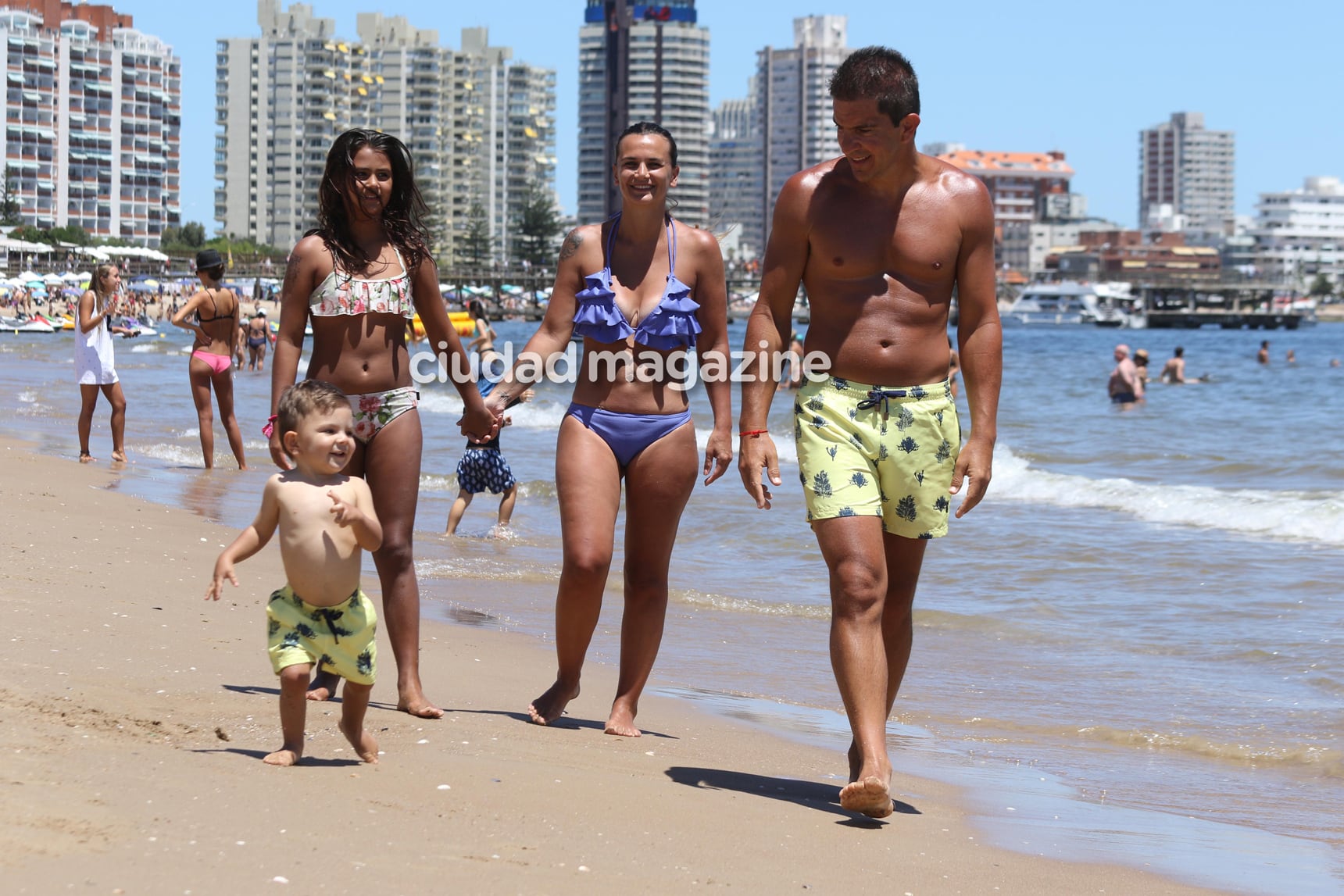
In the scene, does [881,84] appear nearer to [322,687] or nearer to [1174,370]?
[322,687]

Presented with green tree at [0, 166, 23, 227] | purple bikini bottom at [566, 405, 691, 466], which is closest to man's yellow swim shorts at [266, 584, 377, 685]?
purple bikini bottom at [566, 405, 691, 466]

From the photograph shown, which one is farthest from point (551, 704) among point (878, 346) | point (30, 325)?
point (30, 325)

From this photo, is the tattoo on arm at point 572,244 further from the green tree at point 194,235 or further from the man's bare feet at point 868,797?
the green tree at point 194,235

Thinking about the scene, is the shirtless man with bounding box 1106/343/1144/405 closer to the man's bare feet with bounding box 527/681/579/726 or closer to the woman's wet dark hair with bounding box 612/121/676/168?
the woman's wet dark hair with bounding box 612/121/676/168

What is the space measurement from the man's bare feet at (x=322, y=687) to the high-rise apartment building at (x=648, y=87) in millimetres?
161370

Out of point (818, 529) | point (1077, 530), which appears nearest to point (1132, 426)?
point (1077, 530)

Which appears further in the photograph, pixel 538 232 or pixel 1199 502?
pixel 538 232

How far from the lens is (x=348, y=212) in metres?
4.70

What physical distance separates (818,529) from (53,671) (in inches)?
85.1

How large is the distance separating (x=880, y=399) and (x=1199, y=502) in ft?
30.3

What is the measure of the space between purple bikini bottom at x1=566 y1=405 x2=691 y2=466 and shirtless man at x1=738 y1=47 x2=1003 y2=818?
0.39 metres

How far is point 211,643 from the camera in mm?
5156

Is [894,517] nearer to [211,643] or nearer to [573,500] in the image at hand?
[573,500]

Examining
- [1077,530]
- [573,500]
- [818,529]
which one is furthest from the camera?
[1077,530]
